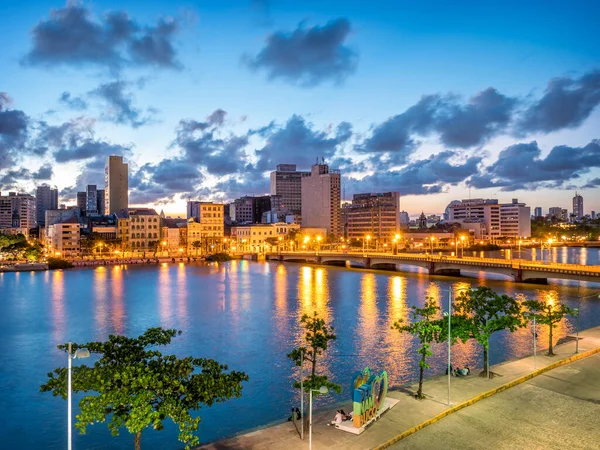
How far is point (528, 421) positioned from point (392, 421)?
646 centimetres

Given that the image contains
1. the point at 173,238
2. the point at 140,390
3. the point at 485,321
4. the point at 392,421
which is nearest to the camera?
the point at 140,390

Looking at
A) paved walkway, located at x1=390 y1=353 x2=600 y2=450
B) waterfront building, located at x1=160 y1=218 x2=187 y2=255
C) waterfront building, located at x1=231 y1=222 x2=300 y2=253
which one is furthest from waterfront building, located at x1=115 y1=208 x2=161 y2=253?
paved walkway, located at x1=390 y1=353 x2=600 y2=450

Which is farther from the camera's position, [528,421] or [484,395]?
[484,395]

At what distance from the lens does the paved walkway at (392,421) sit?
18.9 m

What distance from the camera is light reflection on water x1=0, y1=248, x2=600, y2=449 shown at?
28.9m

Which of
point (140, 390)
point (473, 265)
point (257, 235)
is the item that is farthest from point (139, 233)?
point (140, 390)

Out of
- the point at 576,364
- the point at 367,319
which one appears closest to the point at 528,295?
the point at 367,319

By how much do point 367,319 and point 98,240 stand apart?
5130 inches

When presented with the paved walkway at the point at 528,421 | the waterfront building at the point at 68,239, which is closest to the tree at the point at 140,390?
the paved walkway at the point at 528,421

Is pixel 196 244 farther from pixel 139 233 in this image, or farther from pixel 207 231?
pixel 139 233

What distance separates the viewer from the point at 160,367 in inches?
655

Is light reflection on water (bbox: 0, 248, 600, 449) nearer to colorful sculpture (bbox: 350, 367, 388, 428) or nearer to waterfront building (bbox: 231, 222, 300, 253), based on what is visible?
colorful sculpture (bbox: 350, 367, 388, 428)

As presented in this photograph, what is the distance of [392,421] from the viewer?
21250 millimetres

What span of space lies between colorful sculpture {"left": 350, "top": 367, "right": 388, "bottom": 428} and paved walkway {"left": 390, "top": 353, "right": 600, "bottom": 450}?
1.75 metres
